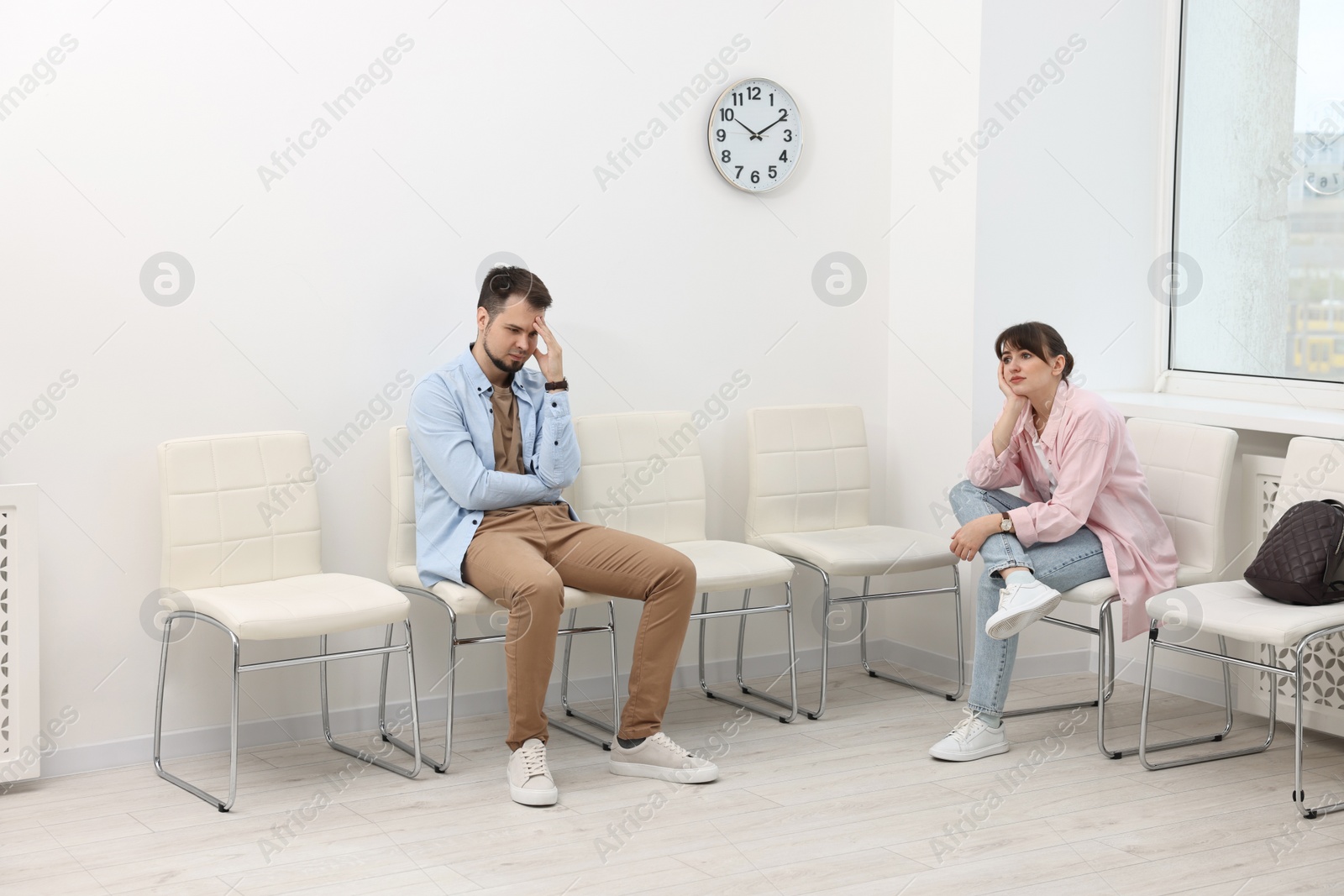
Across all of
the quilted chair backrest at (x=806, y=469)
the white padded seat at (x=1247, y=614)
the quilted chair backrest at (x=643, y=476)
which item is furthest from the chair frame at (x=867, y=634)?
the white padded seat at (x=1247, y=614)

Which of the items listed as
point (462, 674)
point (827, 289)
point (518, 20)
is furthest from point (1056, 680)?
point (518, 20)

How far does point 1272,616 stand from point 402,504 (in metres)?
2.19

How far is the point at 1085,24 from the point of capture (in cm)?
414

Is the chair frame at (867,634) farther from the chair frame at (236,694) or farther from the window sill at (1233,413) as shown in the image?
the chair frame at (236,694)

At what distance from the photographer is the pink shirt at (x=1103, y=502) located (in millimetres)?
3330

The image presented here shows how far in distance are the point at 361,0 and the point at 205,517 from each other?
145cm

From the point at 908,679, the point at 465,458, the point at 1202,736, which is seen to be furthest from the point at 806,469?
the point at 1202,736

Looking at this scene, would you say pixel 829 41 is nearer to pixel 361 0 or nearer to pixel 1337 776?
pixel 361 0

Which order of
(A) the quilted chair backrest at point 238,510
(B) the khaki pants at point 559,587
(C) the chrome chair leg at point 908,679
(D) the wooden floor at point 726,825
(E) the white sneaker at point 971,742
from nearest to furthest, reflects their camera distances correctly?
(D) the wooden floor at point 726,825 → (B) the khaki pants at point 559,587 → (A) the quilted chair backrest at point 238,510 → (E) the white sneaker at point 971,742 → (C) the chrome chair leg at point 908,679

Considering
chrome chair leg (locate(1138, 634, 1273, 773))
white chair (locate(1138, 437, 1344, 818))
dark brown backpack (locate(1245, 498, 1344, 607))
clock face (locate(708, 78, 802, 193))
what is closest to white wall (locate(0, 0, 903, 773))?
clock face (locate(708, 78, 802, 193))

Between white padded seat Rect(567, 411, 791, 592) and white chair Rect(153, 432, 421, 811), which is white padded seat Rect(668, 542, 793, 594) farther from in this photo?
white chair Rect(153, 432, 421, 811)

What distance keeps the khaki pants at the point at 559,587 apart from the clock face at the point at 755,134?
132cm

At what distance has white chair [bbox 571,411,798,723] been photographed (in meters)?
3.66

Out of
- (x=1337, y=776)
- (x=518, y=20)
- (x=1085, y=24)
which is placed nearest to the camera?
(x=1337, y=776)
